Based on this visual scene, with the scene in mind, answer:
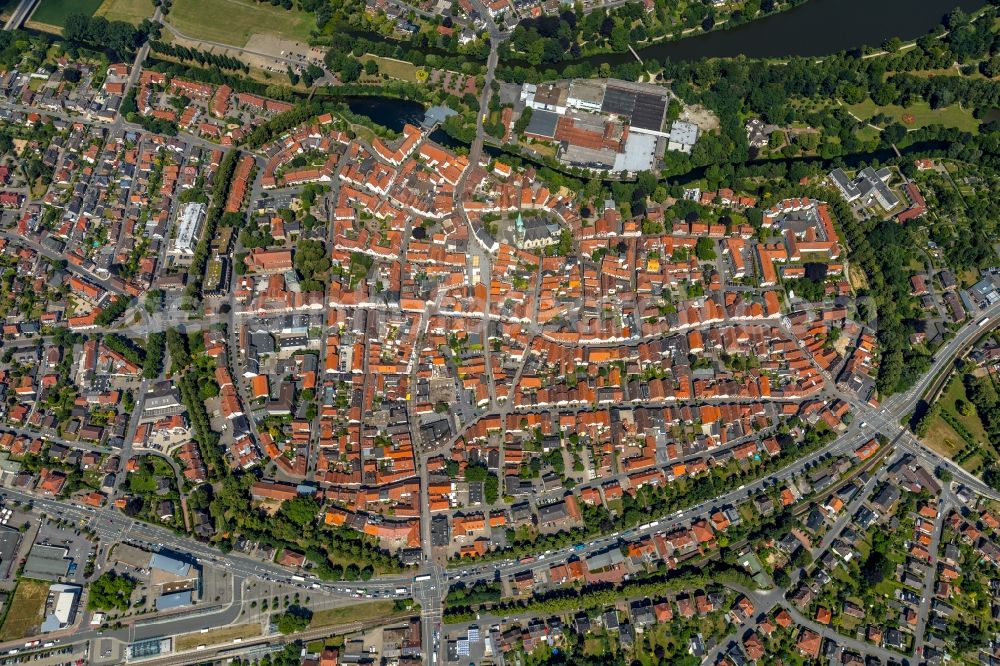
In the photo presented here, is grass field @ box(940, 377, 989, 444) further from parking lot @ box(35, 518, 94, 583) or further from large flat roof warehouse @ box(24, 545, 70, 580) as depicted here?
large flat roof warehouse @ box(24, 545, 70, 580)

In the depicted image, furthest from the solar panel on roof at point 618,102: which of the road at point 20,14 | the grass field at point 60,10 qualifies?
the road at point 20,14

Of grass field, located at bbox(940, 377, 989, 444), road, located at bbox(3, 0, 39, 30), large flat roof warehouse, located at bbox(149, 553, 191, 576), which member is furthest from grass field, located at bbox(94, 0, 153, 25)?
grass field, located at bbox(940, 377, 989, 444)

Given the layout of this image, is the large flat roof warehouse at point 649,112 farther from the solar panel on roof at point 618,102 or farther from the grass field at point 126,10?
the grass field at point 126,10

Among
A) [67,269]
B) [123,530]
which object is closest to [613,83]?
[67,269]

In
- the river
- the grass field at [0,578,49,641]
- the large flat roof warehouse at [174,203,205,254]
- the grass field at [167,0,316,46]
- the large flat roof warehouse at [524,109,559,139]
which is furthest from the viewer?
the grass field at [167,0,316,46]

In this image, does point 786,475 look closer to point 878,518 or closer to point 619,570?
point 878,518

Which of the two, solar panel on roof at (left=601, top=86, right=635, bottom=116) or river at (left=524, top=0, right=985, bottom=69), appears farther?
river at (left=524, top=0, right=985, bottom=69)
